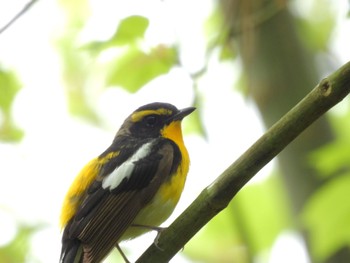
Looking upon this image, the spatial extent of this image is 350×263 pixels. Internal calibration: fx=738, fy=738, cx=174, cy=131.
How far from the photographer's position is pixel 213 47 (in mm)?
5293

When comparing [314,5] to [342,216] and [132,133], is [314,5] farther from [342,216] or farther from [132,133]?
[342,216]

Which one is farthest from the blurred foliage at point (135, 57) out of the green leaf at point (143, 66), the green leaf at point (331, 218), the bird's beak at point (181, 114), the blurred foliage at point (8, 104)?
the green leaf at point (331, 218)

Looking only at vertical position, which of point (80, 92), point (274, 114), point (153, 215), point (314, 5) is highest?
point (80, 92)

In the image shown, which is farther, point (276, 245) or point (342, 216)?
point (276, 245)

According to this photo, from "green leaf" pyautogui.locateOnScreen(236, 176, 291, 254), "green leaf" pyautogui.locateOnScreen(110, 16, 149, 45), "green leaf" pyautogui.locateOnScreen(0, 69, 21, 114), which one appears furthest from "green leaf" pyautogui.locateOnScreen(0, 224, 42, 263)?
"green leaf" pyautogui.locateOnScreen(110, 16, 149, 45)

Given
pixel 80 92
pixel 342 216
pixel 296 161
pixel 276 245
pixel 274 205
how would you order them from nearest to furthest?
1. pixel 342 216
2. pixel 296 161
3. pixel 276 245
4. pixel 274 205
5. pixel 80 92

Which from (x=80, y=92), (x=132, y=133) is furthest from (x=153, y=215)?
(x=80, y=92)

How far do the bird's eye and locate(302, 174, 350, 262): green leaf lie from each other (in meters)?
1.56

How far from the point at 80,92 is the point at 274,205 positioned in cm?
253

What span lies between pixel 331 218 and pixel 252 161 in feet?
4.95

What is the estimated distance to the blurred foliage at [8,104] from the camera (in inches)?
201

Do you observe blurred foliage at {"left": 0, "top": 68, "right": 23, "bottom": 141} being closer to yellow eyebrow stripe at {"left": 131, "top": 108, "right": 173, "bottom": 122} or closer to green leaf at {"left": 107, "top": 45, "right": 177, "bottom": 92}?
green leaf at {"left": 107, "top": 45, "right": 177, "bottom": 92}

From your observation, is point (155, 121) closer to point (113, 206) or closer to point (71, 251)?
point (113, 206)

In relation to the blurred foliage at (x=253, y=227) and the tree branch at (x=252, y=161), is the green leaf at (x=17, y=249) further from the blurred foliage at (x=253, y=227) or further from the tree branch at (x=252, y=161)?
the tree branch at (x=252, y=161)
